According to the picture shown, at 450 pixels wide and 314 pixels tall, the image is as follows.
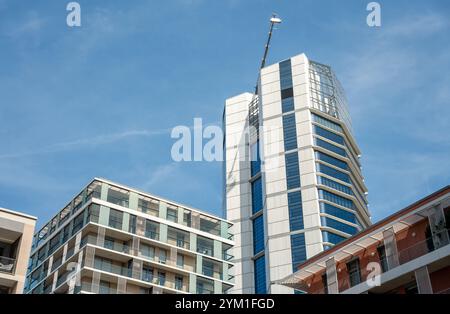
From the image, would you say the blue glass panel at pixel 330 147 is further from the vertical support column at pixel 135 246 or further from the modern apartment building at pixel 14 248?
the modern apartment building at pixel 14 248

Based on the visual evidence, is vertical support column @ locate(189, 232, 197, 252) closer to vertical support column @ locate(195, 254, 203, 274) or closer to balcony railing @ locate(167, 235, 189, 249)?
balcony railing @ locate(167, 235, 189, 249)

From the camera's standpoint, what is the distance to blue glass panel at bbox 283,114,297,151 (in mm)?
121875

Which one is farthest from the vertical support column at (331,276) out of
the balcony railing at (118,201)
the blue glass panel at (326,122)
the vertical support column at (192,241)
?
the blue glass panel at (326,122)

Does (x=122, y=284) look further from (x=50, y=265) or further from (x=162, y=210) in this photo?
(x=50, y=265)

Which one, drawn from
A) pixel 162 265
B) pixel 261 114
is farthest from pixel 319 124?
pixel 162 265

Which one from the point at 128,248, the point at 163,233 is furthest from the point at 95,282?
the point at 163,233

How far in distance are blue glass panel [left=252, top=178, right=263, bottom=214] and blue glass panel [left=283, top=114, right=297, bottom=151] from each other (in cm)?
1114

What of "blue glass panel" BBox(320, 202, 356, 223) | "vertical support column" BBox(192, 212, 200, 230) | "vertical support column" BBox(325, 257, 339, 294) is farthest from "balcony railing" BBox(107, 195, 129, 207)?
"blue glass panel" BBox(320, 202, 356, 223)

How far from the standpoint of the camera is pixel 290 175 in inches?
4653

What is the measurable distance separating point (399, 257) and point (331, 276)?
6.16m

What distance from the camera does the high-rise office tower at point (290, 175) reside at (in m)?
110

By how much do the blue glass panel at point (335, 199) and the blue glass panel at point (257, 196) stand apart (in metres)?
16.1
